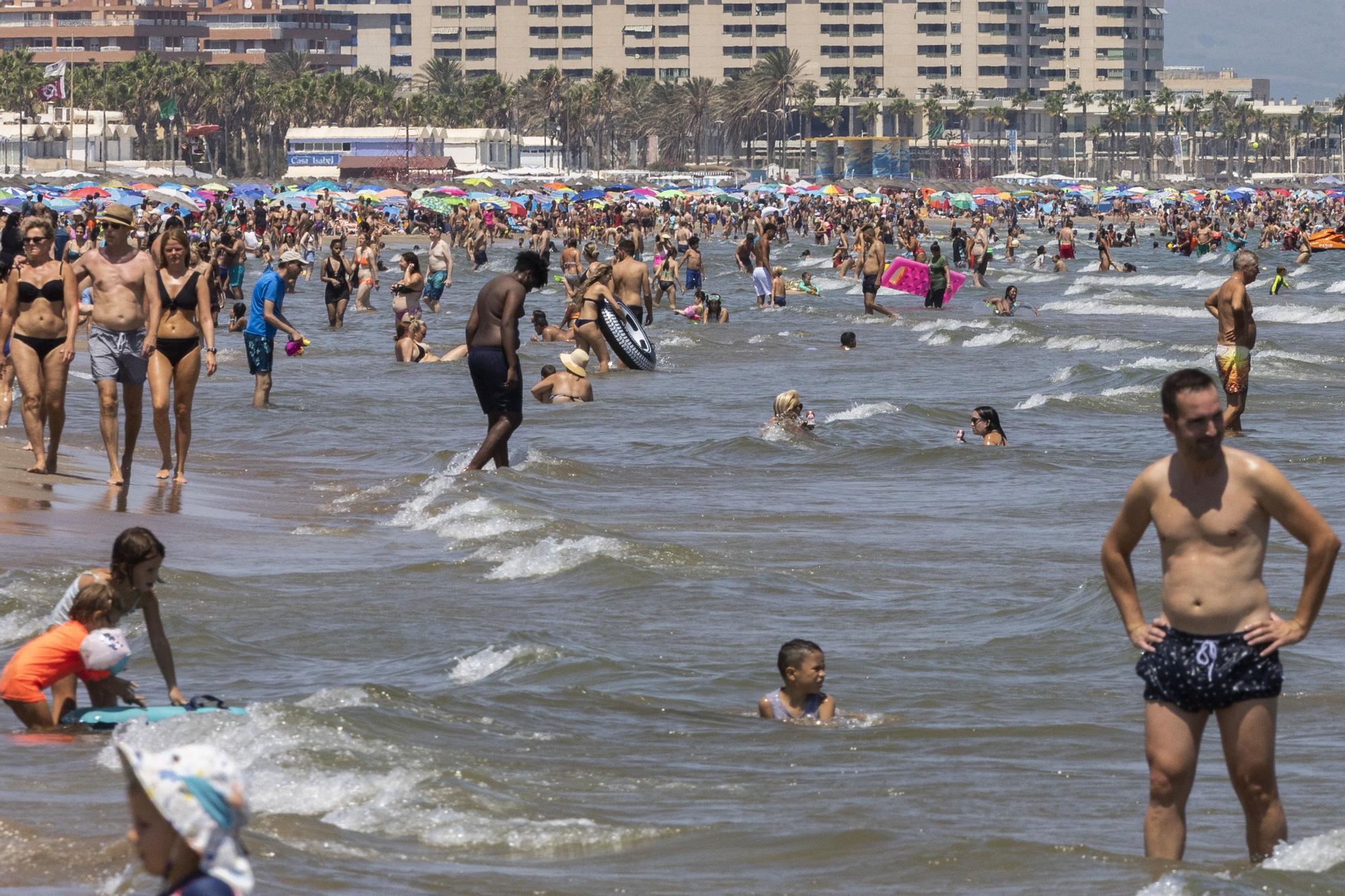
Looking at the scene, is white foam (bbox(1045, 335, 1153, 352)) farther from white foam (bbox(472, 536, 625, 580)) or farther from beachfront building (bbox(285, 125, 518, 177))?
beachfront building (bbox(285, 125, 518, 177))

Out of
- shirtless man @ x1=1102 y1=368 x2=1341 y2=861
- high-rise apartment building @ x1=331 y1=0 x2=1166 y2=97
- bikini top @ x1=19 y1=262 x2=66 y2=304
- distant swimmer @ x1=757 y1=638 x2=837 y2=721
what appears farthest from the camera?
high-rise apartment building @ x1=331 y1=0 x2=1166 y2=97

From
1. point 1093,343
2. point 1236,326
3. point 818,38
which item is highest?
point 818,38

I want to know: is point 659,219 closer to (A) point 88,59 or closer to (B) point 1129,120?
(A) point 88,59

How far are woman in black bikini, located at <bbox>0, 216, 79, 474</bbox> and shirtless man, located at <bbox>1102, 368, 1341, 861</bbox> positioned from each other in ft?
22.5

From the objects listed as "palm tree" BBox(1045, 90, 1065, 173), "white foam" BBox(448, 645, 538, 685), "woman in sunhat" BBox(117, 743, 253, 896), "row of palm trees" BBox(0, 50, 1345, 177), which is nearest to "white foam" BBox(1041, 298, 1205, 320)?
"white foam" BBox(448, 645, 538, 685)

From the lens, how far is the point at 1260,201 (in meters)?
113

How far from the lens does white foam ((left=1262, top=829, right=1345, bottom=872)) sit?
→ 5109 millimetres

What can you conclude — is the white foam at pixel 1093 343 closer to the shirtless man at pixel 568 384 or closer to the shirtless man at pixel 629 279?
the shirtless man at pixel 629 279

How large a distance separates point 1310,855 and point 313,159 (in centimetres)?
11252

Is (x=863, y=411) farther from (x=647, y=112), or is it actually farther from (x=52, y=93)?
(x=647, y=112)

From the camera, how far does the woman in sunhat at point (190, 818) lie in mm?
3064

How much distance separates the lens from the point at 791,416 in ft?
51.2

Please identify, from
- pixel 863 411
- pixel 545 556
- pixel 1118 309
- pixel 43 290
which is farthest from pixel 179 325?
pixel 1118 309

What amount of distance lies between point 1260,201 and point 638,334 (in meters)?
99.3
